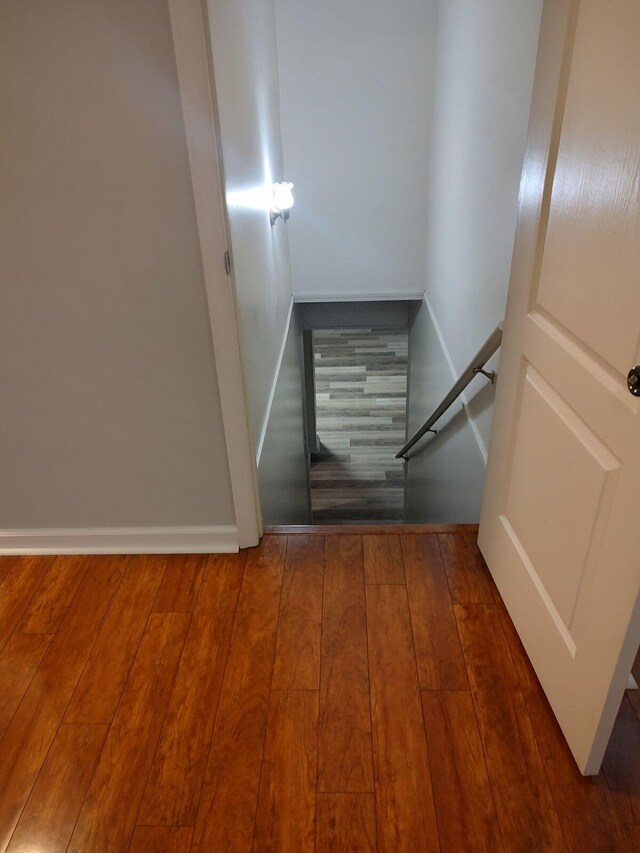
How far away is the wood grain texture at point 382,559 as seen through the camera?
1938mm

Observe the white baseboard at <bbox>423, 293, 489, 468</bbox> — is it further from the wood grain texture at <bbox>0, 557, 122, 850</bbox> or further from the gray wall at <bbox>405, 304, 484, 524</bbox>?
the wood grain texture at <bbox>0, 557, 122, 850</bbox>

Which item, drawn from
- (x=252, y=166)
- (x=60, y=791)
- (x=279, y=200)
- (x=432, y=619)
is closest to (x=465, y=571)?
(x=432, y=619)

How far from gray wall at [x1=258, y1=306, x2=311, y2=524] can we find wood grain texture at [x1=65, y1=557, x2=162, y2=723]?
54 cm

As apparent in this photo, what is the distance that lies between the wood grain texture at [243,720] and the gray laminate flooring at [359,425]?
388 cm

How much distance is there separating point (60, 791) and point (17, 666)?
0.44m

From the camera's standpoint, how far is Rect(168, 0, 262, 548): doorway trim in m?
1.38

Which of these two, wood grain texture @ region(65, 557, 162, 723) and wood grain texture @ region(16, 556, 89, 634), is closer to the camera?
wood grain texture @ region(65, 557, 162, 723)

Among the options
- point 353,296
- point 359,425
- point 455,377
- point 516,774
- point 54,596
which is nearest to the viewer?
point 516,774

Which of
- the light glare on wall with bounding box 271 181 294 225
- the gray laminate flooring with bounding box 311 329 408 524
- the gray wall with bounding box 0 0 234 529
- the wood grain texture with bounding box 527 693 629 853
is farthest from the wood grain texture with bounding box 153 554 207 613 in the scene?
the gray laminate flooring with bounding box 311 329 408 524

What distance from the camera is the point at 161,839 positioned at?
4.15 feet

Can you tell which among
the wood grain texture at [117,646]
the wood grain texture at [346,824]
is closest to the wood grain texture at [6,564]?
the wood grain texture at [117,646]

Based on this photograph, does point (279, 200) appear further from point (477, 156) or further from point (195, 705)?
point (195, 705)

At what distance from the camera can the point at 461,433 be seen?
9.55ft

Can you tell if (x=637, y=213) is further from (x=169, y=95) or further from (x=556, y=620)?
(x=169, y=95)
